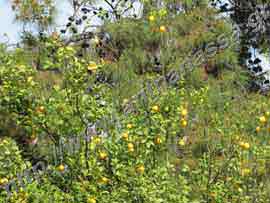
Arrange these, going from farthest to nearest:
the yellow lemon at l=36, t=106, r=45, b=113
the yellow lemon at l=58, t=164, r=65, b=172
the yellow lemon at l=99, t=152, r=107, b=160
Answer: the yellow lemon at l=36, t=106, r=45, b=113 → the yellow lemon at l=58, t=164, r=65, b=172 → the yellow lemon at l=99, t=152, r=107, b=160

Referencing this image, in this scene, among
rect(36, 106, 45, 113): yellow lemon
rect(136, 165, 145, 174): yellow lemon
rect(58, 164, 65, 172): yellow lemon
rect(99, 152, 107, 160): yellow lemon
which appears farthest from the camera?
rect(36, 106, 45, 113): yellow lemon

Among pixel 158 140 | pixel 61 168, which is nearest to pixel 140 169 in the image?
pixel 158 140

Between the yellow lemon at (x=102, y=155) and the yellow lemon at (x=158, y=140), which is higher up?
the yellow lemon at (x=158, y=140)

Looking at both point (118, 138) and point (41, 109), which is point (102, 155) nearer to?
point (118, 138)

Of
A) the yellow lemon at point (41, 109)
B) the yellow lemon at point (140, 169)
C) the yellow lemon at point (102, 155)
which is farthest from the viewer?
the yellow lemon at point (41, 109)

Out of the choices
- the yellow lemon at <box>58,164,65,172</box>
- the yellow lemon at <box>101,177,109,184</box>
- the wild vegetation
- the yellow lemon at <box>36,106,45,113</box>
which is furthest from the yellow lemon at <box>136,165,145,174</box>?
the yellow lemon at <box>36,106,45,113</box>

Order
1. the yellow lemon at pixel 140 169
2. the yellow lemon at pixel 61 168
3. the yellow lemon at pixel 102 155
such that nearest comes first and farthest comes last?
1. the yellow lemon at pixel 140 169
2. the yellow lemon at pixel 102 155
3. the yellow lemon at pixel 61 168

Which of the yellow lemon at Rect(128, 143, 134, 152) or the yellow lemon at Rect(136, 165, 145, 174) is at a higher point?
the yellow lemon at Rect(128, 143, 134, 152)

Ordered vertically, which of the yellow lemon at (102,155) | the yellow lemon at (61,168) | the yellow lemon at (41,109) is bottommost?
the yellow lemon at (61,168)

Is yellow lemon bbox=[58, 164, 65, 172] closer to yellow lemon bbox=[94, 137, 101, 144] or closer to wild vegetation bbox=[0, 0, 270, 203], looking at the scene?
wild vegetation bbox=[0, 0, 270, 203]

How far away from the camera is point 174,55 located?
14.0ft

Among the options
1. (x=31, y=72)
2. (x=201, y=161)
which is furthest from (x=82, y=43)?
(x=201, y=161)

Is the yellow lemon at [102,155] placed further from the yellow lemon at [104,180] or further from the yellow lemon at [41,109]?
the yellow lemon at [41,109]

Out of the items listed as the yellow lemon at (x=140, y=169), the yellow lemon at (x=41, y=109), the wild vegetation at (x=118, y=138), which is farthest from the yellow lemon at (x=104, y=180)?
the yellow lemon at (x=41, y=109)
